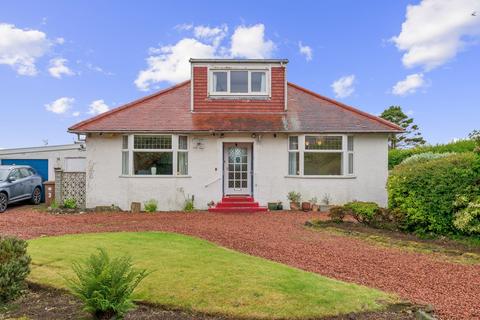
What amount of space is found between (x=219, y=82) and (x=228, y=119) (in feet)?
6.95

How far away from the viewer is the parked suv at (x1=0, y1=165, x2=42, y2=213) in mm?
14391

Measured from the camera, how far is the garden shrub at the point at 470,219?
333 inches

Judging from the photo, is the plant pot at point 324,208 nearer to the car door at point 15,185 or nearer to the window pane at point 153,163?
the window pane at point 153,163

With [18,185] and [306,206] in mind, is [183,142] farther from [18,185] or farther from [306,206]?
[18,185]

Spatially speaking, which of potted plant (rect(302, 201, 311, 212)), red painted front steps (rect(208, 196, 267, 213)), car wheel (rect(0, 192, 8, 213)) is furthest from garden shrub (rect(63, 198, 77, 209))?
potted plant (rect(302, 201, 311, 212))

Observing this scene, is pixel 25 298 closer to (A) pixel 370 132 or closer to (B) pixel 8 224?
(B) pixel 8 224

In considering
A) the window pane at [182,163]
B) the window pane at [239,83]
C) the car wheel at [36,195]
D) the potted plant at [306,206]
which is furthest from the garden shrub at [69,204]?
the potted plant at [306,206]

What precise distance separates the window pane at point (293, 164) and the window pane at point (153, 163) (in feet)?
16.3

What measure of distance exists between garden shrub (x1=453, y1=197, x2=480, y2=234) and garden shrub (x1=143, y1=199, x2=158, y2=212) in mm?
10395

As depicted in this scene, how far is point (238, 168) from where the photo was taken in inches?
581

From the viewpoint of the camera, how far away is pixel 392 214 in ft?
33.3

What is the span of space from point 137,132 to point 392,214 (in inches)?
388

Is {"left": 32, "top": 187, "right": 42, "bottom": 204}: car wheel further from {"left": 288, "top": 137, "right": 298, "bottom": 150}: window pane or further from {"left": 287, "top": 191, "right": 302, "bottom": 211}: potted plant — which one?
{"left": 288, "top": 137, "right": 298, "bottom": 150}: window pane

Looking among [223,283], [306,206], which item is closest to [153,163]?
[306,206]
